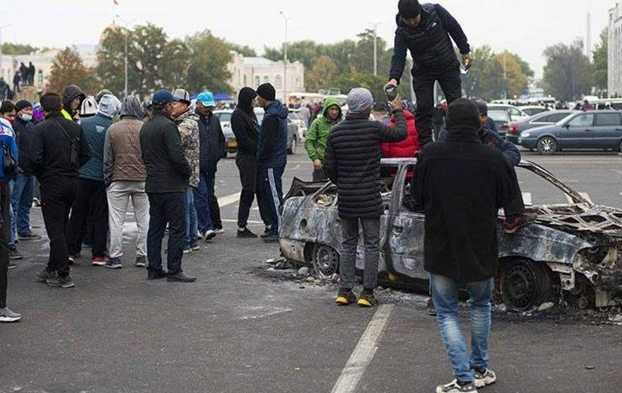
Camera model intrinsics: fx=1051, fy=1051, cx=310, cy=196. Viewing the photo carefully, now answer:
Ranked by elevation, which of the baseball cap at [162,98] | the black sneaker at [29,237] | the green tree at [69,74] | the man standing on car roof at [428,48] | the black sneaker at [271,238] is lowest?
the black sneaker at [29,237]

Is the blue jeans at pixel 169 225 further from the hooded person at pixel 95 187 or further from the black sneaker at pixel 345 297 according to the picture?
the black sneaker at pixel 345 297

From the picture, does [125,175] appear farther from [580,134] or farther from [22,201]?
[580,134]

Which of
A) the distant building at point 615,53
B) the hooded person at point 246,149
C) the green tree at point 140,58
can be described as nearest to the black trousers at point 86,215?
the hooded person at point 246,149

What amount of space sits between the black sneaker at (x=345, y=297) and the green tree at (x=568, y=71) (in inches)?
5425

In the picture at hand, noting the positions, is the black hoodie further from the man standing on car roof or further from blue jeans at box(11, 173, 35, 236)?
the man standing on car roof

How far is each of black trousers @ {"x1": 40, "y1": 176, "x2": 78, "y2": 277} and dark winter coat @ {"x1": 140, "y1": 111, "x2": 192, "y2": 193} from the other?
812 millimetres

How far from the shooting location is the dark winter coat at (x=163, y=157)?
10.5 meters

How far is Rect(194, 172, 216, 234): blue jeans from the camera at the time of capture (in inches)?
533

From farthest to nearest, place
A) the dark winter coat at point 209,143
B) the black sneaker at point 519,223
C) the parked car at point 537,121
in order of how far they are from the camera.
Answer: the parked car at point 537,121
the dark winter coat at point 209,143
the black sneaker at point 519,223

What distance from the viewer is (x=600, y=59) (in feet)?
481

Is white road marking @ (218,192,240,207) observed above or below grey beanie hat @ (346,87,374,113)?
below

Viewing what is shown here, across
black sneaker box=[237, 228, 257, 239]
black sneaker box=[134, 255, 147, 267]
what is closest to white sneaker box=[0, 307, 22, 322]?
black sneaker box=[134, 255, 147, 267]

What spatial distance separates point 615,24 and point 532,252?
Result: 427ft

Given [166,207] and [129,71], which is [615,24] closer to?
[129,71]
